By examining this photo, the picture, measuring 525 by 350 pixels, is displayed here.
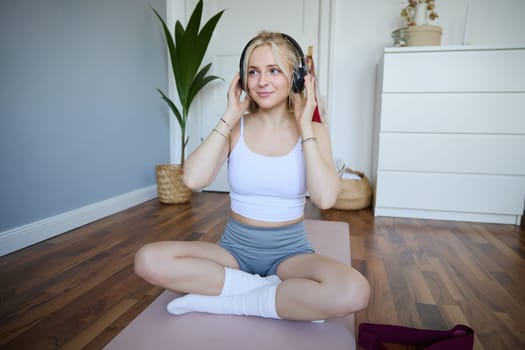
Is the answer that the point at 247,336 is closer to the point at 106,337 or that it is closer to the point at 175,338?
the point at 175,338

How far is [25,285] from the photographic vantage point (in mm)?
1369

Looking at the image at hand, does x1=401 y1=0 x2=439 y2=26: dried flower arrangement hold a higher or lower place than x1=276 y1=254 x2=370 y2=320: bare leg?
higher

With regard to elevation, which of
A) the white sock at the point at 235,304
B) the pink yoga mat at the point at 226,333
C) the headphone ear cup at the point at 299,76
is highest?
the headphone ear cup at the point at 299,76

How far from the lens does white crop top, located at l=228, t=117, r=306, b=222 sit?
1027mm

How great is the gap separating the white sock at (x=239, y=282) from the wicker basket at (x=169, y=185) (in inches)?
74.5

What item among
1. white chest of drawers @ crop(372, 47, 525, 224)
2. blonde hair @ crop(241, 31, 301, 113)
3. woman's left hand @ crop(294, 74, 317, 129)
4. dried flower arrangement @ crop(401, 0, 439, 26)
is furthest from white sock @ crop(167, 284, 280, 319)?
dried flower arrangement @ crop(401, 0, 439, 26)

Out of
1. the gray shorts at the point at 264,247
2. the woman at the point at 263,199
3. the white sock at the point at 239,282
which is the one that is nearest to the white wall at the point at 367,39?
the woman at the point at 263,199

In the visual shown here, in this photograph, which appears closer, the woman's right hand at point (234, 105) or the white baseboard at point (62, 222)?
the woman's right hand at point (234, 105)

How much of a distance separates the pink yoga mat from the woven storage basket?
180 centimetres

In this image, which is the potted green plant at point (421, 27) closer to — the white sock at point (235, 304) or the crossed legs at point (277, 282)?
the crossed legs at point (277, 282)

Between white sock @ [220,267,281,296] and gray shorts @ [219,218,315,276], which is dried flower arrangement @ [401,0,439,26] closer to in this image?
gray shorts @ [219,218,315,276]

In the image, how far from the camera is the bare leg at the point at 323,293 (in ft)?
2.70

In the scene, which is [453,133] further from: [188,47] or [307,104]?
[188,47]

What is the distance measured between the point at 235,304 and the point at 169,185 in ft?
6.46
